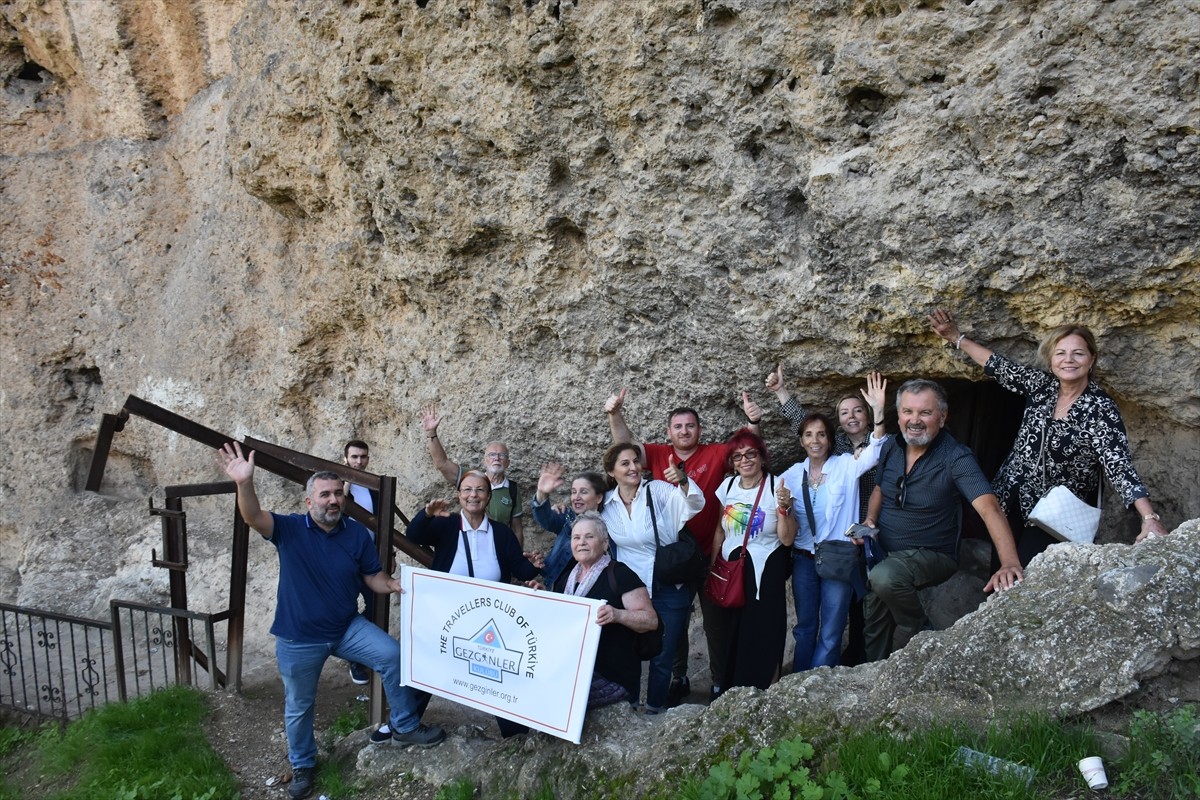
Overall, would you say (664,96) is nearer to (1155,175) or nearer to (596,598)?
(1155,175)

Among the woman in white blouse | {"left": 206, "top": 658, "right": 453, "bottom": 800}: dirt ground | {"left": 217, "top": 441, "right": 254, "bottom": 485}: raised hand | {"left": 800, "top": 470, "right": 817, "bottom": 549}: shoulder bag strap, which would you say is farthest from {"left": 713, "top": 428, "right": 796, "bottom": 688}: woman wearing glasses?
{"left": 217, "top": 441, "right": 254, "bottom": 485}: raised hand

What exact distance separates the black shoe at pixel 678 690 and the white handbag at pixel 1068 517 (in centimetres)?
227

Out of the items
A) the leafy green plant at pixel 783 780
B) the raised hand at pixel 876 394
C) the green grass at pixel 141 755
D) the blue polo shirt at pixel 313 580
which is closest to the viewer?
the leafy green plant at pixel 783 780

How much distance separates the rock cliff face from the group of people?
0.62 metres

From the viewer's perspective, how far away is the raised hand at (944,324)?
15.4 ft

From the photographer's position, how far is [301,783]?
4426mm

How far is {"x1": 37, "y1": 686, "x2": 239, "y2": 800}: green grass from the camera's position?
451 cm

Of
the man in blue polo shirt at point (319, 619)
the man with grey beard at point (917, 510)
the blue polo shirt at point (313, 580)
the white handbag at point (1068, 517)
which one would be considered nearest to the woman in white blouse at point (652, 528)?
the man with grey beard at point (917, 510)

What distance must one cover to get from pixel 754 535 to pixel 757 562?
141mm

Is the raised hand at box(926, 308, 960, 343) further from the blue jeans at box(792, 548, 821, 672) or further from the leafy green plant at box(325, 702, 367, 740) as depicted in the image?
the leafy green plant at box(325, 702, 367, 740)

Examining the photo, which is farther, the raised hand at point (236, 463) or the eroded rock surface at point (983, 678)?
the raised hand at point (236, 463)

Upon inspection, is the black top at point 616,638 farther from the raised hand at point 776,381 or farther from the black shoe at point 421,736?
the raised hand at point 776,381

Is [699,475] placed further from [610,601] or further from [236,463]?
[236,463]

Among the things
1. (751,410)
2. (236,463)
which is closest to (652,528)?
(751,410)
